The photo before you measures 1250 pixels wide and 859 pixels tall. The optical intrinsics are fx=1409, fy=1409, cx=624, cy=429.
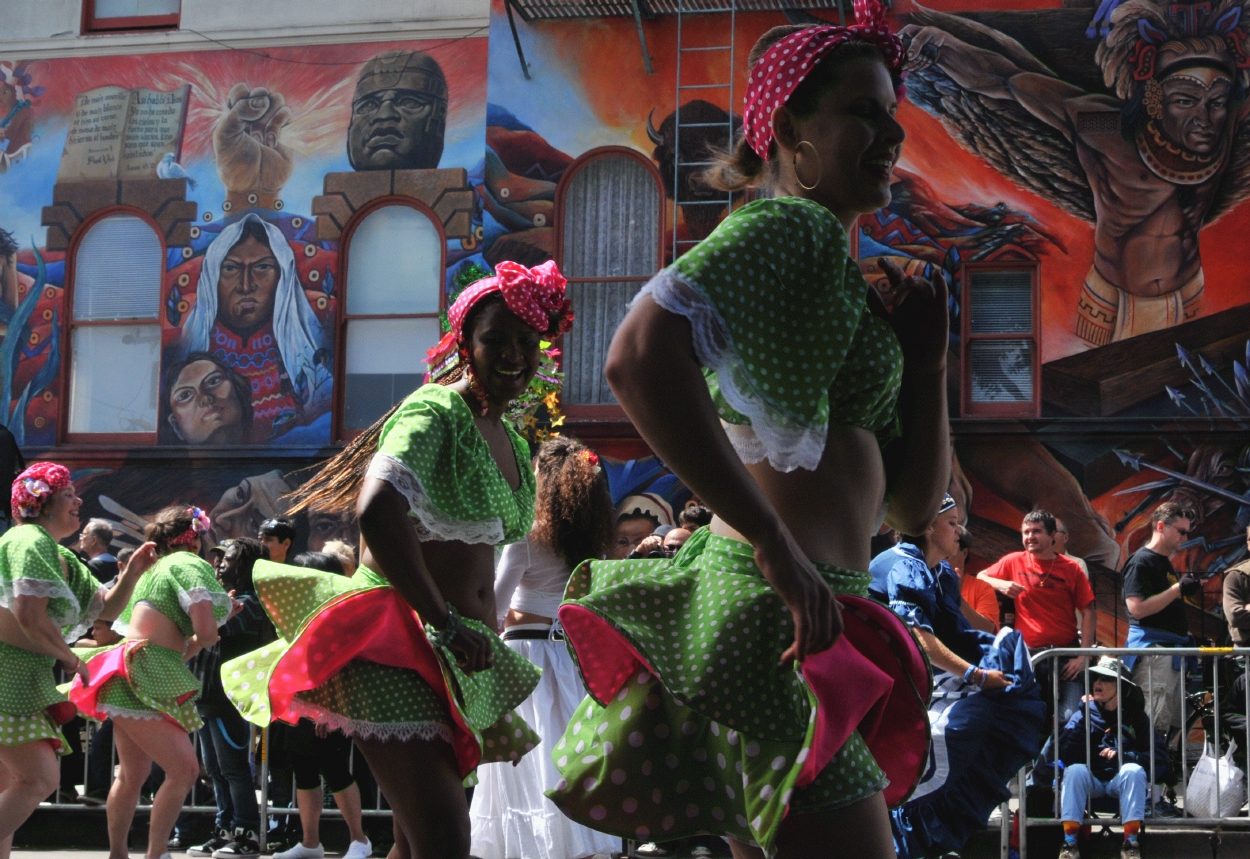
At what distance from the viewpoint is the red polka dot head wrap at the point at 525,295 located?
13.1 ft

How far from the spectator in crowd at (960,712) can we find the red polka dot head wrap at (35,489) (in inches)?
153

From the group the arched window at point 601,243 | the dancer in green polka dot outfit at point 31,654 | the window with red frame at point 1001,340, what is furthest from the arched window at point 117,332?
the dancer in green polka dot outfit at point 31,654

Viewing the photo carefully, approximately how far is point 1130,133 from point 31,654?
10.6m

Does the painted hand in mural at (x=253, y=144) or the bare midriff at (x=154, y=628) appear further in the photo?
the painted hand in mural at (x=253, y=144)

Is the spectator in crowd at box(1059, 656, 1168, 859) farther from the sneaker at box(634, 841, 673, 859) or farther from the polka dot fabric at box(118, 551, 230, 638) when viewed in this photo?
the polka dot fabric at box(118, 551, 230, 638)

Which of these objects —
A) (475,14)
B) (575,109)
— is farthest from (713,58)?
(475,14)

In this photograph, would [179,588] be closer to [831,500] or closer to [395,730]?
[395,730]

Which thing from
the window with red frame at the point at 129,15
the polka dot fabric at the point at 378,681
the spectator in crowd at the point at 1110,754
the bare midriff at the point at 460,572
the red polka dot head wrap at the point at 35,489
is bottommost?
the spectator in crowd at the point at 1110,754

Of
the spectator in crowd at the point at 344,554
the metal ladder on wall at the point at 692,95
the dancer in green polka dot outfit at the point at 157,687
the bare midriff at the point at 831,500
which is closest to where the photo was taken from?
the bare midriff at the point at 831,500

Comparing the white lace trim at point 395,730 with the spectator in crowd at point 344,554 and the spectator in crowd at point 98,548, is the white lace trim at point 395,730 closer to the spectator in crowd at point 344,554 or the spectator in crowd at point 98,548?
the spectator in crowd at point 344,554

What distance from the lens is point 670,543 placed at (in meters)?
8.41

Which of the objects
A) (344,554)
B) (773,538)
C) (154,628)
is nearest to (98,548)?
(344,554)

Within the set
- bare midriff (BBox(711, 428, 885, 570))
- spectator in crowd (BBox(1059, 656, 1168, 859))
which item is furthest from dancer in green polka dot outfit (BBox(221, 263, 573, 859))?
spectator in crowd (BBox(1059, 656, 1168, 859))

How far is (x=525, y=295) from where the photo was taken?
4.01 m
